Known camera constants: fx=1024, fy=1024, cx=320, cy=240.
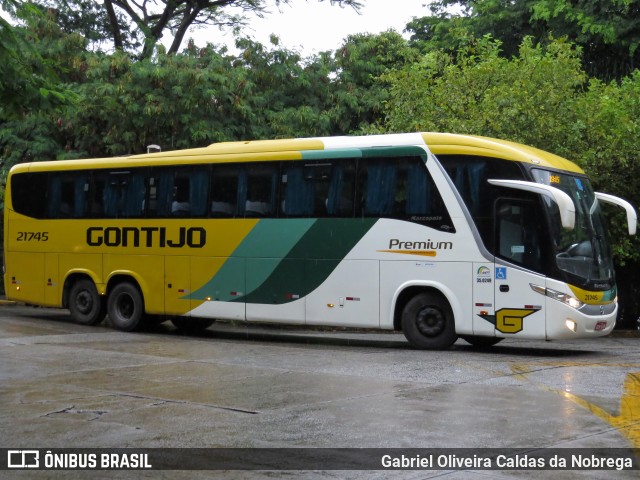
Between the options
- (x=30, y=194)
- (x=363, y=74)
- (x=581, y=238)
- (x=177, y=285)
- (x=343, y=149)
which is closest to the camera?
(x=581, y=238)

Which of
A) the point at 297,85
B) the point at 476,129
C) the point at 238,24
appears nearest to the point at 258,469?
the point at 476,129

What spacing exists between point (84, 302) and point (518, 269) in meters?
9.64

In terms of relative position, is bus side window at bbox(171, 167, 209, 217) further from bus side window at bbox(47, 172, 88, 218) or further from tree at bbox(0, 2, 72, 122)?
tree at bbox(0, 2, 72, 122)

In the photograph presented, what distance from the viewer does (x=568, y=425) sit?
9.10 m

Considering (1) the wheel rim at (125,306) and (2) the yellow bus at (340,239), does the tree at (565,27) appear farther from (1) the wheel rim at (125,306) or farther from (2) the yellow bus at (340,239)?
(1) the wheel rim at (125,306)

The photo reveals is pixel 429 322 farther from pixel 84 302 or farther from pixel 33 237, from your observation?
pixel 33 237

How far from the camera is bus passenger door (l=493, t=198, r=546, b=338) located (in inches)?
619

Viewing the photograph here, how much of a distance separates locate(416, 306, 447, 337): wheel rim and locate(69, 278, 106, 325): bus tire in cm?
743

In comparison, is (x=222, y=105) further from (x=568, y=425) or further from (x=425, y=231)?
(x=568, y=425)

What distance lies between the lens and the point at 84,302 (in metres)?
21.2

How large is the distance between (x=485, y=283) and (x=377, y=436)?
7.94 metres

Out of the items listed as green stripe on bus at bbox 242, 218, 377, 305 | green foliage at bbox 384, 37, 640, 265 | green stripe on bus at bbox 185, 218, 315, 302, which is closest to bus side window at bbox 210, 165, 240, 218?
green stripe on bus at bbox 185, 218, 315, 302

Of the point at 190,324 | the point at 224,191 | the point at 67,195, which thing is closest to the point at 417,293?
the point at 224,191

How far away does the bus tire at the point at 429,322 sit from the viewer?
16531 millimetres
